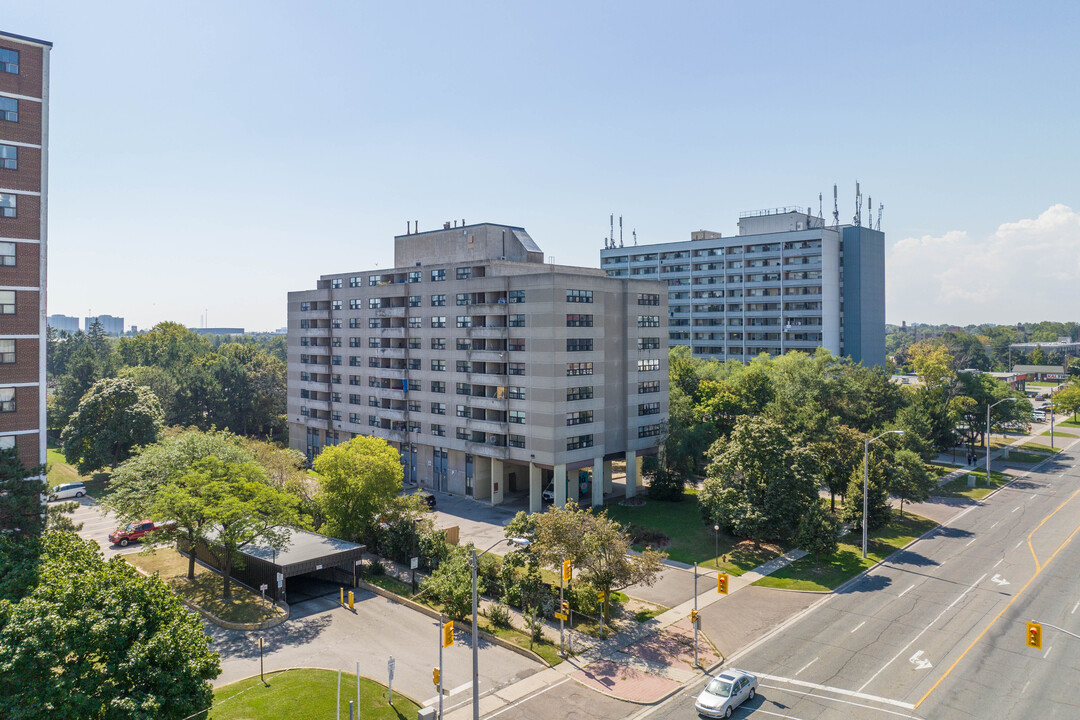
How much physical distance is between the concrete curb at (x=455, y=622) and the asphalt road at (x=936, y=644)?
26.8 feet

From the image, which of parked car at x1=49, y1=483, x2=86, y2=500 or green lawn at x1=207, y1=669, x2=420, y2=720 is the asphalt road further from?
parked car at x1=49, y1=483, x2=86, y2=500

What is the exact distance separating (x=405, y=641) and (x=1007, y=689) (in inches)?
1241

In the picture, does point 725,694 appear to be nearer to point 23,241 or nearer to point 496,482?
point 496,482

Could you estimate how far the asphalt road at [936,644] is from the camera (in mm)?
29688

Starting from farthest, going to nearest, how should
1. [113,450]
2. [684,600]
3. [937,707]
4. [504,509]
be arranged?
[113,450]
[504,509]
[684,600]
[937,707]

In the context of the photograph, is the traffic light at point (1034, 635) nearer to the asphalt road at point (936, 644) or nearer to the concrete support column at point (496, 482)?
the asphalt road at point (936, 644)

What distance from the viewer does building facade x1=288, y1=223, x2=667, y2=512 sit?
6419cm

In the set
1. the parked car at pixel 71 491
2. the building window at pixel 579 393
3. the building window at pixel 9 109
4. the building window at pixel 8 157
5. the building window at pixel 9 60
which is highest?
the building window at pixel 9 60

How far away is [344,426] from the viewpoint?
3452 inches

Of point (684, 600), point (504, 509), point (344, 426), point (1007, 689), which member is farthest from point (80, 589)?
point (344, 426)

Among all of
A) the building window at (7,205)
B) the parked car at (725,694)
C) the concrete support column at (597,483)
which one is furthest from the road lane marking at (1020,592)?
the building window at (7,205)

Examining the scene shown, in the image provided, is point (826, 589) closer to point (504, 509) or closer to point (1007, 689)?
point (1007, 689)

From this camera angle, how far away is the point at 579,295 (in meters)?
65.3

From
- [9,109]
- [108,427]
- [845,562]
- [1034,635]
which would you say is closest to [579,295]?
[845,562]
